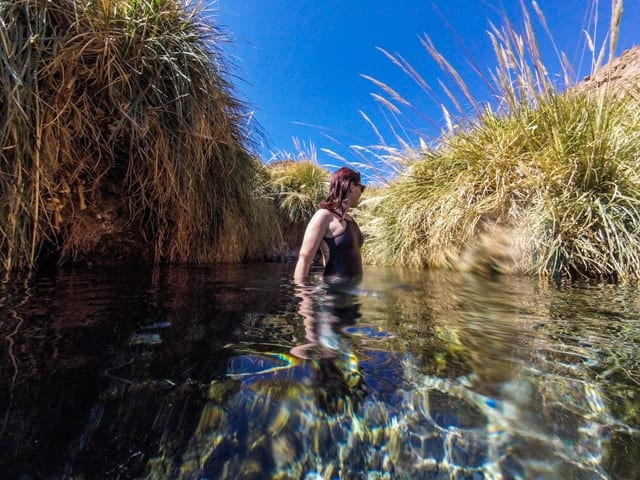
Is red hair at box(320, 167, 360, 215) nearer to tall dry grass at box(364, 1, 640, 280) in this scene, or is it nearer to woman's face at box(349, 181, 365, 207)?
woman's face at box(349, 181, 365, 207)

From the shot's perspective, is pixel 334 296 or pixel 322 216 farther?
pixel 322 216

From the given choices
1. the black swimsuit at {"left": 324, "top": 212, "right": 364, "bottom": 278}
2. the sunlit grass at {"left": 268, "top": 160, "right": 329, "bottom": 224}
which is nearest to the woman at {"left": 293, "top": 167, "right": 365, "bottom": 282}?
the black swimsuit at {"left": 324, "top": 212, "right": 364, "bottom": 278}

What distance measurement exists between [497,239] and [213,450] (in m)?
2.84

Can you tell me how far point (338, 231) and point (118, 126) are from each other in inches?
65.1

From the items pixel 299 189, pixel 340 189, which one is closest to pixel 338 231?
pixel 340 189

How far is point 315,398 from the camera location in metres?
0.62

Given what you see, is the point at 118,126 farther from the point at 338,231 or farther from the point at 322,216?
the point at 338,231

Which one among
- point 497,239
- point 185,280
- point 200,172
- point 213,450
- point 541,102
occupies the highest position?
point 541,102

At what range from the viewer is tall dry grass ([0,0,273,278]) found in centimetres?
203

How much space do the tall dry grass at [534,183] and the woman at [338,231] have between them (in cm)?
98

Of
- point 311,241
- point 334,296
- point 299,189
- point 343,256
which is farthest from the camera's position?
point 299,189

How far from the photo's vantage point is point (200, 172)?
3119 mm

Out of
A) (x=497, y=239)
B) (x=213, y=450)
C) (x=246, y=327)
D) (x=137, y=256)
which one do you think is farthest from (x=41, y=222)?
(x=497, y=239)

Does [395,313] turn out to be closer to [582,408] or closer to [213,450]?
[582,408]
